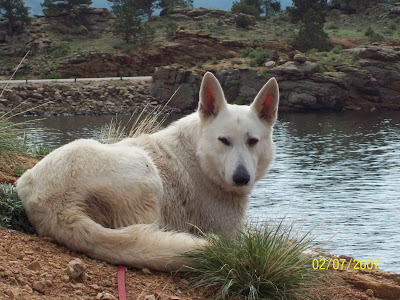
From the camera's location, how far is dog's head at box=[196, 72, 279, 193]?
500cm

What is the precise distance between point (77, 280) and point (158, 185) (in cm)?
127

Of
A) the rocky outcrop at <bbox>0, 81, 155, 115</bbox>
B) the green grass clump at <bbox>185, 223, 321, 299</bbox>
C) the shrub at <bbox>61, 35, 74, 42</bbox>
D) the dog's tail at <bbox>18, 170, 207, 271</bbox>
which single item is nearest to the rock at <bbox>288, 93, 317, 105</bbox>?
the rocky outcrop at <bbox>0, 81, 155, 115</bbox>

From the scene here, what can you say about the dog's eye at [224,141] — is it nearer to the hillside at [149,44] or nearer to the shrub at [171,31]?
the hillside at [149,44]

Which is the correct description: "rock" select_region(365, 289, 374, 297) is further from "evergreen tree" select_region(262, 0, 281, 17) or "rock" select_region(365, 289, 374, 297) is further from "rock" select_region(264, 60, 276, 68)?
"evergreen tree" select_region(262, 0, 281, 17)

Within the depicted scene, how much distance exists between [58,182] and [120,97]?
42813 mm

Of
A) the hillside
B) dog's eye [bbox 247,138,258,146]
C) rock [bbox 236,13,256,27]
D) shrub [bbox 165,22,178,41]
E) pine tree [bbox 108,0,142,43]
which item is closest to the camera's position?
dog's eye [bbox 247,138,258,146]

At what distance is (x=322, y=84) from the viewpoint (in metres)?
42.2

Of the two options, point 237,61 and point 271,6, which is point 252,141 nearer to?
point 237,61

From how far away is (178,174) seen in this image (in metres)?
5.40

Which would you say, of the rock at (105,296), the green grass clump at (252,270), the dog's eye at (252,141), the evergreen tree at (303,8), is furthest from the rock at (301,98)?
the rock at (105,296)

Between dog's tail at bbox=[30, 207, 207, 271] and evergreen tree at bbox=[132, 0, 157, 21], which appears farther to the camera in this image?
evergreen tree at bbox=[132, 0, 157, 21]

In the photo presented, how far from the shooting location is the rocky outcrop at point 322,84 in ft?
139

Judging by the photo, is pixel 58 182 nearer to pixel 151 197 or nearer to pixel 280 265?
pixel 151 197

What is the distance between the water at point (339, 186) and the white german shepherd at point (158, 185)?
0.89 metres
